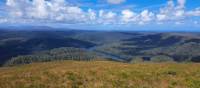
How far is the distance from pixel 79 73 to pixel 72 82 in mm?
4221

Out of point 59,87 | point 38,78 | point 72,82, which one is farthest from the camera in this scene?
point 38,78

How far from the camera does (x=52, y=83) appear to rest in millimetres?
25062

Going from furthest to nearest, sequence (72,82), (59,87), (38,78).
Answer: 1. (38,78)
2. (72,82)
3. (59,87)

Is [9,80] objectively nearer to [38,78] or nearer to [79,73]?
[38,78]

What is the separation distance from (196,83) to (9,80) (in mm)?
18942

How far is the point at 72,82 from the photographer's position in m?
25.3

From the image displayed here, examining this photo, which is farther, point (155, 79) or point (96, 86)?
point (155, 79)

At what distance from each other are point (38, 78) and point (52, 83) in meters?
2.76

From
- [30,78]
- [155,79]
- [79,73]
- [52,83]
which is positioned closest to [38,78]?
[30,78]

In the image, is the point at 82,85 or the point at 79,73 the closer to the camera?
the point at 82,85

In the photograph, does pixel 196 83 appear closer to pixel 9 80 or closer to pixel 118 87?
pixel 118 87

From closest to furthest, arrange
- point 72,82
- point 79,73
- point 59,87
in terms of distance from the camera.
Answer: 1. point 59,87
2. point 72,82
3. point 79,73

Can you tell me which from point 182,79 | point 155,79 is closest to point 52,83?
point 155,79

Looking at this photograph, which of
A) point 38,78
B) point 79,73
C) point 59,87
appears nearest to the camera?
point 59,87
